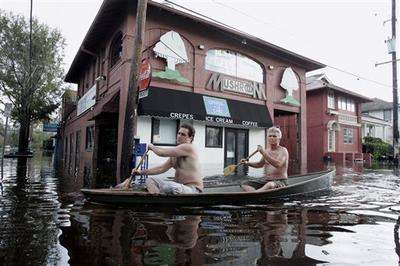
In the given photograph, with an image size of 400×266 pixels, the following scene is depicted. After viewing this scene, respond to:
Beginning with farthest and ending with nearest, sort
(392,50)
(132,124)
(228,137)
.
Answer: (392,50), (228,137), (132,124)

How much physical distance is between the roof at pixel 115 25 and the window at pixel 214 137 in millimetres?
4614

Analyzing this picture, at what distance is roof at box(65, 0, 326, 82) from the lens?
14.4 meters

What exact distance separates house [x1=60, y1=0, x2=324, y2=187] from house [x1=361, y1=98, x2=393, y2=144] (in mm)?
22567

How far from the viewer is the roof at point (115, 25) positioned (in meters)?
14.4

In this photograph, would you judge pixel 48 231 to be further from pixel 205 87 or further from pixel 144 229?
pixel 205 87

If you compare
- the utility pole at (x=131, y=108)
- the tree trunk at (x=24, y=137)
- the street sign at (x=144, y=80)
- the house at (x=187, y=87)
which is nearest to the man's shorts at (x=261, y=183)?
the utility pole at (x=131, y=108)

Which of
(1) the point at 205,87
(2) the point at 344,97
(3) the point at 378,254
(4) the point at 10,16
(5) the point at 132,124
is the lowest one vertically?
(3) the point at 378,254

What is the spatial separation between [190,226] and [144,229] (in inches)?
27.6

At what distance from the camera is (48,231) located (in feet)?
15.6

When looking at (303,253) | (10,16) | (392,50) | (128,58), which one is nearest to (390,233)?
(303,253)

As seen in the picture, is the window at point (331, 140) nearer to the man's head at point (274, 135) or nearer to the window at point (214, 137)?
the window at point (214, 137)

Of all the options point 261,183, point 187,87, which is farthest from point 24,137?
point 261,183

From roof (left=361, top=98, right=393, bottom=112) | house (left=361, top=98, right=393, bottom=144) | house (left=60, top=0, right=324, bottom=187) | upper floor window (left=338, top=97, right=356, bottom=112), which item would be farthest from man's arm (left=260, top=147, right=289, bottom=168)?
roof (left=361, top=98, right=393, bottom=112)

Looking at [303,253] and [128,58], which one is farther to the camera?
[128,58]
